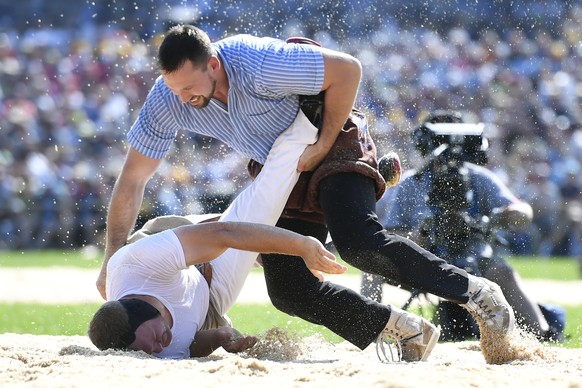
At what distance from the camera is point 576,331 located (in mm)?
7285

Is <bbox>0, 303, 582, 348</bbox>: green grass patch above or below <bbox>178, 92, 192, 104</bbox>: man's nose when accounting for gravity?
below

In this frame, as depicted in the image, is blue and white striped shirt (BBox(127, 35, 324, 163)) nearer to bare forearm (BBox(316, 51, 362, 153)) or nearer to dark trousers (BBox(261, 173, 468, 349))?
bare forearm (BBox(316, 51, 362, 153))

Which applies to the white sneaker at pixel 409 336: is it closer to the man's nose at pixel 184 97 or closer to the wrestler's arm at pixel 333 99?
the wrestler's arm at pixel 333 99

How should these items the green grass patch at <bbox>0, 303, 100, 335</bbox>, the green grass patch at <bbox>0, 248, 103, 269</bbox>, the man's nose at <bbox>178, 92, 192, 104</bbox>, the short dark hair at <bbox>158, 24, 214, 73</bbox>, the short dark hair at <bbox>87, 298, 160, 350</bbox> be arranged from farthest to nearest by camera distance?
the green grass patch at <bbox>0, 248, 103, 269</bbox> → the green grass patch at <bbox>0, 303, 100, 335</bbox> → the man's nose at <bbox>178, 92, 192, 104</bbox> → the short dark hair at <bbox>158, 24, 214, 73</bbox> → the short dark hair at <bbox>87, 298, 160, 350</bbox>

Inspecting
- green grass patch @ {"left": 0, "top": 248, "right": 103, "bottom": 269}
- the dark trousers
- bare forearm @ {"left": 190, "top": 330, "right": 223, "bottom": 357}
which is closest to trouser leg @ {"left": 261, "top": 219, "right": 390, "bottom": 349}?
the dark trousers

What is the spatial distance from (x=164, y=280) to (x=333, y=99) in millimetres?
1165

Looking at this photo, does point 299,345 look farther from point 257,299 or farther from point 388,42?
point 388,42

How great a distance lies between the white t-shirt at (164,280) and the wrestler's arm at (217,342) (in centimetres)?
4

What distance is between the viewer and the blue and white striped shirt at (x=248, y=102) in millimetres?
4602

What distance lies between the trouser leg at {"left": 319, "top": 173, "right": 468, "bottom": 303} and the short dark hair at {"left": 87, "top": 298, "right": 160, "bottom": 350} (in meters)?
0.92

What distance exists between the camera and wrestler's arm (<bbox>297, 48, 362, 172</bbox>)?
15.3 feet

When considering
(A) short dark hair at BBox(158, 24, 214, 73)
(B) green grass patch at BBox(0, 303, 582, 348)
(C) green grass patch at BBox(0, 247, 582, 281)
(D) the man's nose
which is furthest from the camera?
(C) green grass patch at BBox(0, 247, 582, 281)

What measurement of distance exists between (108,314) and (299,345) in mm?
1141

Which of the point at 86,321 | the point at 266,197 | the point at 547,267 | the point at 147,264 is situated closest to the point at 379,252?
the point at 266,197
